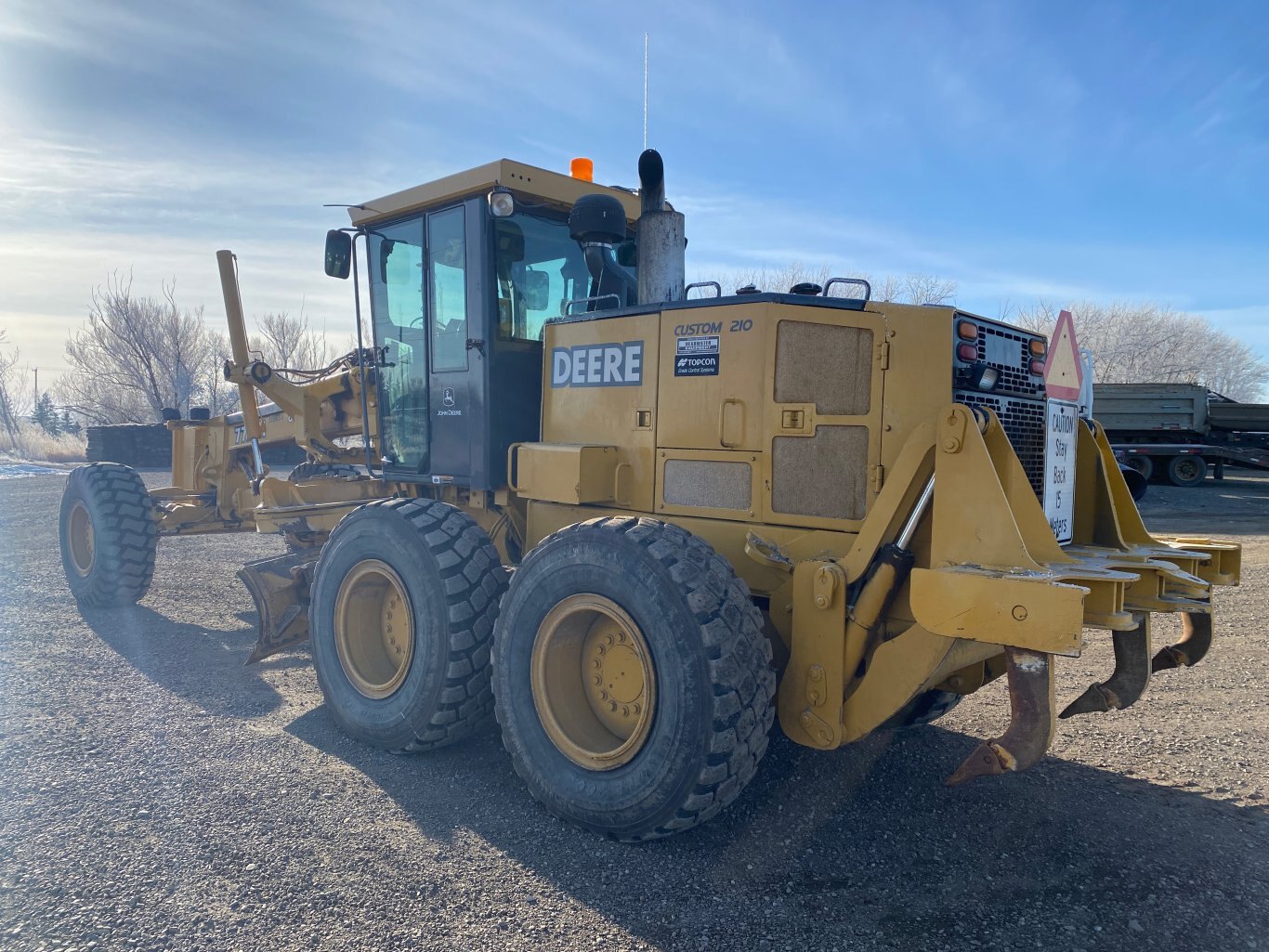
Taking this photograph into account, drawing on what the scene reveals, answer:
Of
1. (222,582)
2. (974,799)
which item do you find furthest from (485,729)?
(222,582)

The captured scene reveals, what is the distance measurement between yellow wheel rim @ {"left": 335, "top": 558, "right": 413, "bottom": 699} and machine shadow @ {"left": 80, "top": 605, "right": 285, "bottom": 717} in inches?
30.5

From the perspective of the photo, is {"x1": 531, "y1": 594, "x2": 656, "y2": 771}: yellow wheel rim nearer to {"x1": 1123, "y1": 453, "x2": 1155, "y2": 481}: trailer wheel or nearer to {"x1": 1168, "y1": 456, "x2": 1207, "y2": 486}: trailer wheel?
{"x1": 1123, "y1": 453, "x2": 1155, "y2": 481}: trailer wheel

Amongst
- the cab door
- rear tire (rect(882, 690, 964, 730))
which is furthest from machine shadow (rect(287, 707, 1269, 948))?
the cab door

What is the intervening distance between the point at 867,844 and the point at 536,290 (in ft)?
11.5

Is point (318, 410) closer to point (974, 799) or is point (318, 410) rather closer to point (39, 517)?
point (974, 799)

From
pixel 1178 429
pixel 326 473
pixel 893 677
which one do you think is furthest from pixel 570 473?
pixel 1178 429

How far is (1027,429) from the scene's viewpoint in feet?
12.3

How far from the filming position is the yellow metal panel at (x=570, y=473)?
162 inches

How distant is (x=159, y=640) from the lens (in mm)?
6469

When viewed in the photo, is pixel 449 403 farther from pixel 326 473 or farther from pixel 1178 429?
pixel 1178 429

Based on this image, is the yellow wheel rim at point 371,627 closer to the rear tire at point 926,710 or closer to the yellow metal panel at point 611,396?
the yellow metal panel at point 611,396

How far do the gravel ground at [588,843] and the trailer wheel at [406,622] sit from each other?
8.4 inches

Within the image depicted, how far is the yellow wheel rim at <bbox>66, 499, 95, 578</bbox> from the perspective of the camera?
316 inches

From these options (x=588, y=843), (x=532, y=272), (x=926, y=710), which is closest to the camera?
(x=588, y=843)
